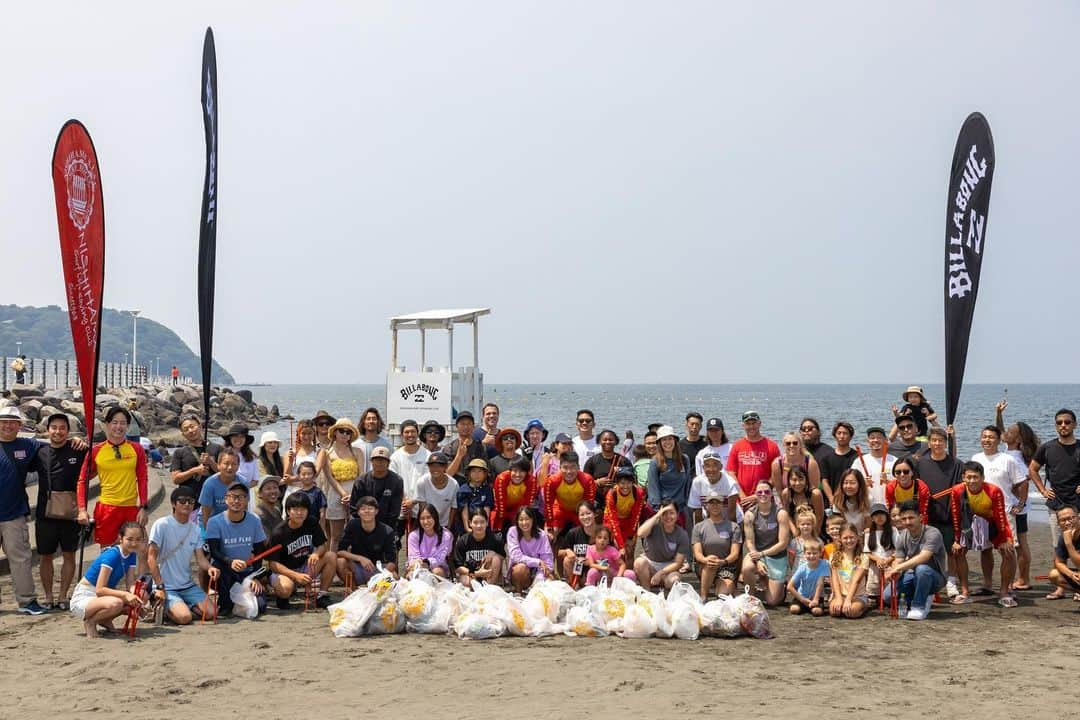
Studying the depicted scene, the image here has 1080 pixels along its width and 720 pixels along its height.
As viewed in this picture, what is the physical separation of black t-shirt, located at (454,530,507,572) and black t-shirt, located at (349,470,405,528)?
68 cm

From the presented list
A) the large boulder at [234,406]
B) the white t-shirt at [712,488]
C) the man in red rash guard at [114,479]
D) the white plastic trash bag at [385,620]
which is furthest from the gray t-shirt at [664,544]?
the large boulder at [234,406]

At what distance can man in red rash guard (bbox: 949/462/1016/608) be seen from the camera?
29.7 ft

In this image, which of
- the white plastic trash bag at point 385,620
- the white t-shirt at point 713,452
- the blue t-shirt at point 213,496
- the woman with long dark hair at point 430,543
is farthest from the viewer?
the white t-shirt at point 713,452

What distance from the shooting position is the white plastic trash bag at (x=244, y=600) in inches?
332

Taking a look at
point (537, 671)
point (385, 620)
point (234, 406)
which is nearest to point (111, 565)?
point (385, 620)

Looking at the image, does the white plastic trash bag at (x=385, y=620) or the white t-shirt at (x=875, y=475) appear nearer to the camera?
the white plastic trash bag at (x=385, y=620)

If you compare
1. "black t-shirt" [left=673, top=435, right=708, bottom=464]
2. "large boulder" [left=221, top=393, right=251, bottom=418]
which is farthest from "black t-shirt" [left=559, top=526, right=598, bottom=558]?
"large boulder" [left=221, top=393, right=251, bottom=418]

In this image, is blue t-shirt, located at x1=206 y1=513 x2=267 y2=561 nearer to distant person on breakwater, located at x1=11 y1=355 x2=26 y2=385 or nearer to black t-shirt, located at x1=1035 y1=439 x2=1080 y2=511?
black t-shirt, located at x1=1035 y1=439 x2=1080 y2=511

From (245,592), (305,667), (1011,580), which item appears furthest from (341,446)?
(1011,580)

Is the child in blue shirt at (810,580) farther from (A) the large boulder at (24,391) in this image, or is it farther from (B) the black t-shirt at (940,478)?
(A) the large boulder at (24,391)

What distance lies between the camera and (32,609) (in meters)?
8.44

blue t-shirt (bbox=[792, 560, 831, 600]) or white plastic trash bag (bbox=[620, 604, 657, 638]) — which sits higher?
blue t-shirt (bbox=[792, 560, 831, 600])

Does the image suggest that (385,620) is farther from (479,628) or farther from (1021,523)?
(1021,523)

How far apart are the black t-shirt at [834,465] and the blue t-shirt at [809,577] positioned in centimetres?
109
